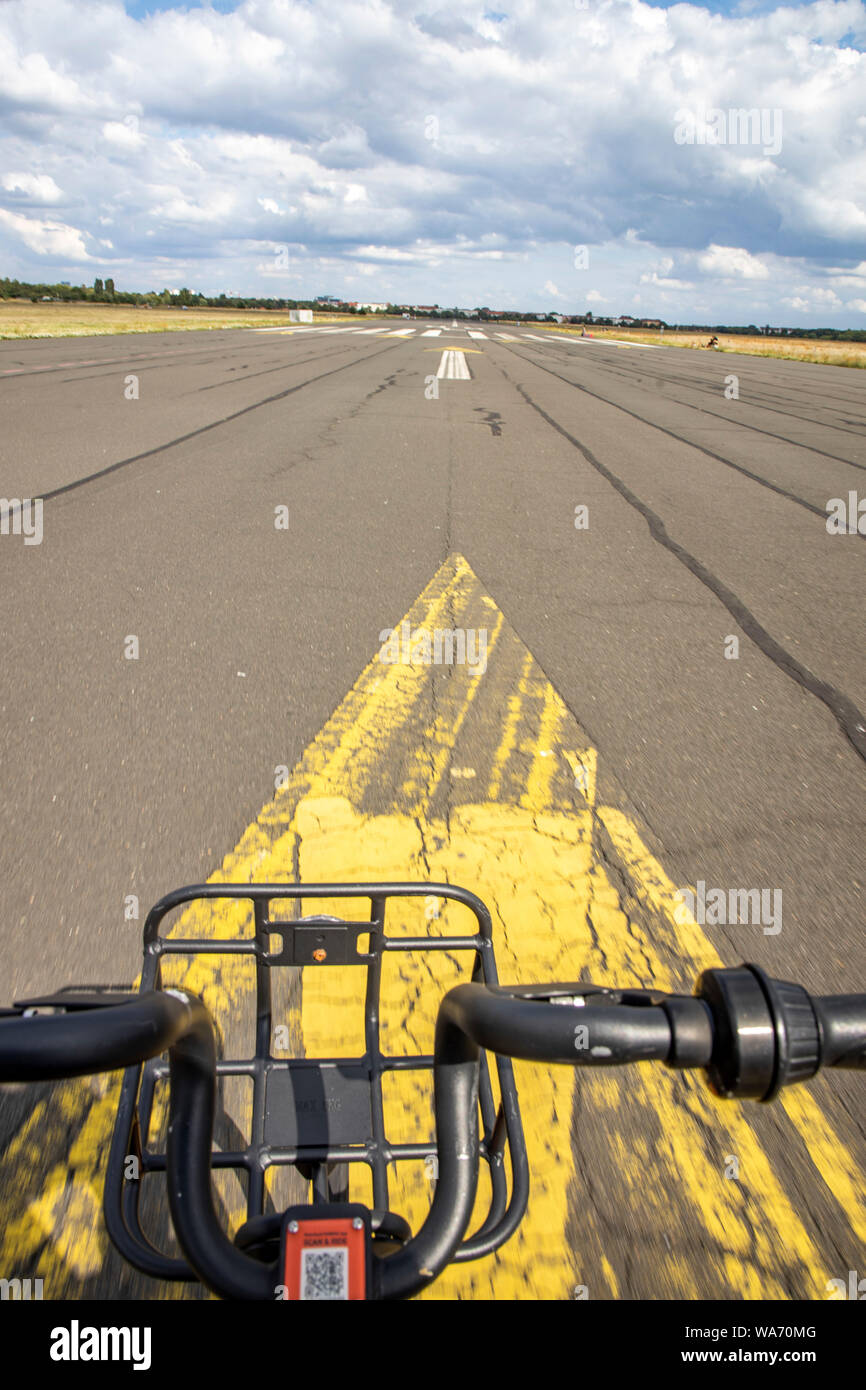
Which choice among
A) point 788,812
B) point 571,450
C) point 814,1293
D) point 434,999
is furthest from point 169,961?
point 571,450

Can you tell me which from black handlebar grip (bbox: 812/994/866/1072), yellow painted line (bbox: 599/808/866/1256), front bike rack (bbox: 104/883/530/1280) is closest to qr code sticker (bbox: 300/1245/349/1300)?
front bike rack (bbox: 104/883/530/1280)

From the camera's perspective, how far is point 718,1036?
3.52 ft

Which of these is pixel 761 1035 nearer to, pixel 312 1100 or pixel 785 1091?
pixel 312 1100

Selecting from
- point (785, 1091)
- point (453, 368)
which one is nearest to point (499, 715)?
point (785, 1091)

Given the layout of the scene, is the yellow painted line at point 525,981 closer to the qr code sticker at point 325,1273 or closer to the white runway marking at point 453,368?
the qr code sticker at point 325,1273

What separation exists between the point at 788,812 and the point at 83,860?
9.40 feet

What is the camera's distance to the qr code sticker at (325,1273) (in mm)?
1225

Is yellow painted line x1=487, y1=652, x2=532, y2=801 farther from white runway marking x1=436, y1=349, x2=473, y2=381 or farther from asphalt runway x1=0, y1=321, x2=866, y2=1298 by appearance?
white runway marking x1=436, y1=349, x2=473, y2=381

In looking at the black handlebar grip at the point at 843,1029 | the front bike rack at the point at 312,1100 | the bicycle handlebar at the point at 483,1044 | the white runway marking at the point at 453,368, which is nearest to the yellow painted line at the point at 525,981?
the front bike rack at the point at 312,1100

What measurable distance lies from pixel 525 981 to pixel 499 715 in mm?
1772

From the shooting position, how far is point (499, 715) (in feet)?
13.3

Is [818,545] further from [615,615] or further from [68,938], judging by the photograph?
[68,938]

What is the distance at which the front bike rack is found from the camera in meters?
1.47

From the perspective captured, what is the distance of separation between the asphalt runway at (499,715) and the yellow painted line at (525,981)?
13 mm
